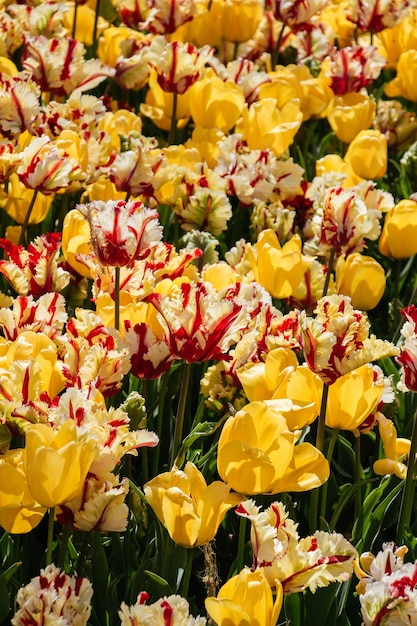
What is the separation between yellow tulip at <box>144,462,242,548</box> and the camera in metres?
1.41

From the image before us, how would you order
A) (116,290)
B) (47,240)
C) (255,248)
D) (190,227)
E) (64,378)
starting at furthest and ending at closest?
(190,227)
(255,248)
(47,240)
(116,290)
(64,378)

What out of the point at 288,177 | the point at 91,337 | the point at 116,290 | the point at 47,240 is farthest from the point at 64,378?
the point at 288,177

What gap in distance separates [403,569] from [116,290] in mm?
698

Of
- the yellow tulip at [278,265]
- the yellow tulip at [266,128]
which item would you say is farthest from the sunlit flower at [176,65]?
the yellow tulip at [278,265]

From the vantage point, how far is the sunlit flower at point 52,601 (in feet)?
4.05

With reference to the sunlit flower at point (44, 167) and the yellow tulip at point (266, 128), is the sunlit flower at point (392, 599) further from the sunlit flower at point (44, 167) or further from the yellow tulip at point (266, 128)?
the yellow tulip at point (266, 128)

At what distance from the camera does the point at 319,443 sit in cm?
167

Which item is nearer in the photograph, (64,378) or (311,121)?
(64,378)

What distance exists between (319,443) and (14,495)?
51 cm

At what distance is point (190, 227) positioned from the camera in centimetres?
252

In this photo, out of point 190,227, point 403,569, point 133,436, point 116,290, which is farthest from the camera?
point 190,227

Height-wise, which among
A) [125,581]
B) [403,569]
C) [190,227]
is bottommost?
[125,581]

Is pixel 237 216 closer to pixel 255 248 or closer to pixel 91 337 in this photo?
pixel 255 248

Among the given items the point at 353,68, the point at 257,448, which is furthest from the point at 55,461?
the point at 353,68
